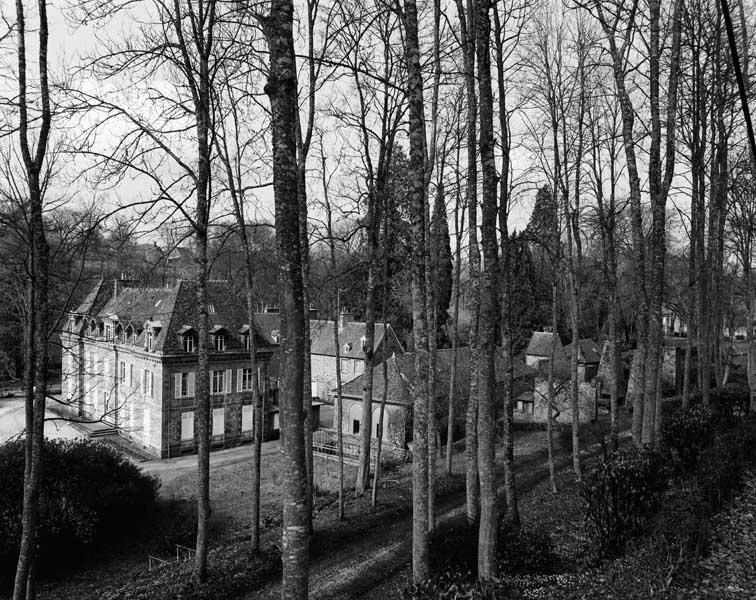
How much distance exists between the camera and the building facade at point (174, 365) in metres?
26.9

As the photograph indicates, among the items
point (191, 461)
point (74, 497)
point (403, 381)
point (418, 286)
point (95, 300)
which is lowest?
point (191, 461)

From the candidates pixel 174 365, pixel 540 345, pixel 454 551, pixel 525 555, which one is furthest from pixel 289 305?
pixel 540 345

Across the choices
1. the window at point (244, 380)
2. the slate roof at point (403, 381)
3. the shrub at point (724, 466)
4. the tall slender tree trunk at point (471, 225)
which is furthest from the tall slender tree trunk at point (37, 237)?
the window at point (244, 380)

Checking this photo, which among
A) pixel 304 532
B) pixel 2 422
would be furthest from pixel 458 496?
pixel 2 422

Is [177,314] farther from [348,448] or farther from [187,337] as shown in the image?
[348,448]

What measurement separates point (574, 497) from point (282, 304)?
12776 millimetres

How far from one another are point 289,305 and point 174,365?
2396 centimetres

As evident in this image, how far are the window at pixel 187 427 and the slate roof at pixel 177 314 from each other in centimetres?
338

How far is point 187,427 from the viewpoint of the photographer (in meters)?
27.6

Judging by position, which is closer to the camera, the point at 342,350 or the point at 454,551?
the point at 454,551

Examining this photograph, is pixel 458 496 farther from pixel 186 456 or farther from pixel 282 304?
pixel 186 456

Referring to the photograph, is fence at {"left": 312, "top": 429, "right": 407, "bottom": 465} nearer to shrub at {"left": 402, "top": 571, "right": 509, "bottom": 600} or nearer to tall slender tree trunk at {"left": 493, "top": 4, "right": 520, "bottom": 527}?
tall slender tree trunk at {"left": 493, "top": 4, "right": 520, "bottom": 527}

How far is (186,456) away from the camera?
2733 cm

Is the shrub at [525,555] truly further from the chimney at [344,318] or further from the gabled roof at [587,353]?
the chimney at [344,318]
